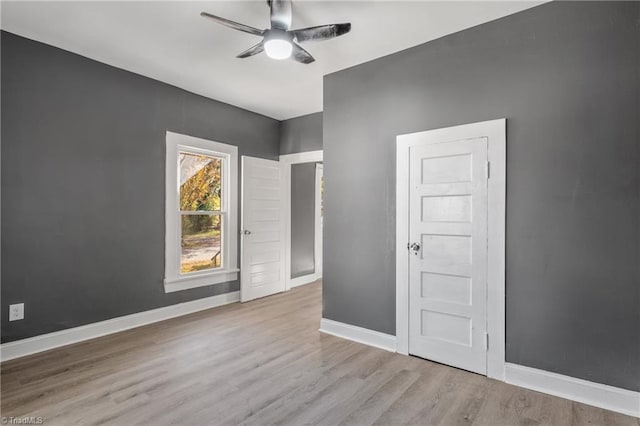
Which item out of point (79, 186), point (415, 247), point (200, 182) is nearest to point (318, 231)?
point (200, 182)

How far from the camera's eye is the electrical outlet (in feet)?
9.29

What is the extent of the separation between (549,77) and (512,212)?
992mm

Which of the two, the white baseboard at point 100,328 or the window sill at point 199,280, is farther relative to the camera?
the window sill at point 199,280

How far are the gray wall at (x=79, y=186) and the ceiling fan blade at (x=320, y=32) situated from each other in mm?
2246

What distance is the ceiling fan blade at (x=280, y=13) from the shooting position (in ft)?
7.57

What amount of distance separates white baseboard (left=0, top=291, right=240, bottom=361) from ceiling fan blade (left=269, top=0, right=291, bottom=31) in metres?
3.24

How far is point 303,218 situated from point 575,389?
14.5ft

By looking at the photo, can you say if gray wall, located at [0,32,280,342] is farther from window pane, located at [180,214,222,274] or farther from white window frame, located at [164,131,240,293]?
window pane, located at [180,214,222,274]

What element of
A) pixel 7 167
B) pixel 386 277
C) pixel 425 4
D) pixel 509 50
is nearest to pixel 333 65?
pixel 425 4

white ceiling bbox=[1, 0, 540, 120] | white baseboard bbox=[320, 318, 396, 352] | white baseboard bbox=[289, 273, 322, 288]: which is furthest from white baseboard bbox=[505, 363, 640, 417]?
white baseboard bbox=[289, 273, 322, 288]

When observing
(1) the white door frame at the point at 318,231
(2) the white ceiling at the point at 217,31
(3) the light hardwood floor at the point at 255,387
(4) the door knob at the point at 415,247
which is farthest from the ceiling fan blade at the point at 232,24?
(1) the white door frame at the point at 318,231

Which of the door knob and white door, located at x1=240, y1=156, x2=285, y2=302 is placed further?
white door, located at x1=240, y1=156, x2=285, y2=302

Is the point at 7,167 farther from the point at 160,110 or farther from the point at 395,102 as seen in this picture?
the point at 395,102

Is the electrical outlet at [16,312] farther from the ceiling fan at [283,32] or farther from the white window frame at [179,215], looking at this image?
the ceiling fan at [283,32]
